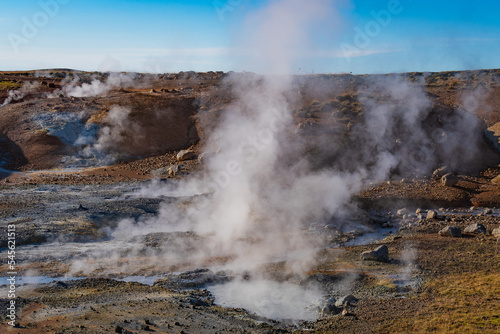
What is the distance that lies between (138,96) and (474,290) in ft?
92.0

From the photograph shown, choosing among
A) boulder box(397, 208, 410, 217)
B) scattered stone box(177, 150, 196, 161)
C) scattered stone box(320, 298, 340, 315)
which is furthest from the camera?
scattered stone box(177, 150, 196, 161)

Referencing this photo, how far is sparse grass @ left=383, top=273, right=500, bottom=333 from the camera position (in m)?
9.18

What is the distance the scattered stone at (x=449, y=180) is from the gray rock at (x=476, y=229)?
5858 millimetres

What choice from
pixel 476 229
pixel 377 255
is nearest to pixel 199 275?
pixel 377 255

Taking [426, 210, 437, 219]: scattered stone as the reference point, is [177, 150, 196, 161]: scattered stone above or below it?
above

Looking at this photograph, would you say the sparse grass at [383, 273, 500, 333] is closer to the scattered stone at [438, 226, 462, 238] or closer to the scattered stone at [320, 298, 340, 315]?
the scattered stone at [320, 298, 340, 315]

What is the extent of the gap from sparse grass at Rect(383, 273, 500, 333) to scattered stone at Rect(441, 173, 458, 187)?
10299 millimetres

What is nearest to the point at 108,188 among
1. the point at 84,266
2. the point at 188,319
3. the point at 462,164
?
the point at 84,266

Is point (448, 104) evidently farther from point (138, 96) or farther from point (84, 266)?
point (84, 266)

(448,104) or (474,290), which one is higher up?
(448,104)

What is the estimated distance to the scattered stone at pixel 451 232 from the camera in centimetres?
1546

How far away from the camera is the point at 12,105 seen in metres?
33.0

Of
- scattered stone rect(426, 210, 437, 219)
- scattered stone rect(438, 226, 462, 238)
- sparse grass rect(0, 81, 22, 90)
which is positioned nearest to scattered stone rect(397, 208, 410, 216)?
scattered stone rect(426, 210, 437, 219)

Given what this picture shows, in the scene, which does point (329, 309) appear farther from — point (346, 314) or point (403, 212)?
point (403, 212)
